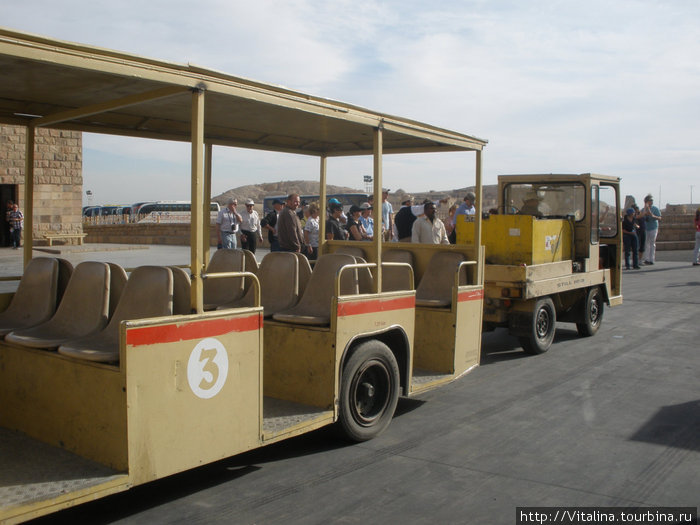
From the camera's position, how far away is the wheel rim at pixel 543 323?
900 centimetres

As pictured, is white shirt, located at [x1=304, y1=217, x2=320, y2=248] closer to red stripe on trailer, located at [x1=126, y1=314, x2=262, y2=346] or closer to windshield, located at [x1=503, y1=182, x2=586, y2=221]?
windshield, located at [x1=503, y1=182, x2=586, y2=221]

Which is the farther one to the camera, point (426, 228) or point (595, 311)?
point (595, 311)

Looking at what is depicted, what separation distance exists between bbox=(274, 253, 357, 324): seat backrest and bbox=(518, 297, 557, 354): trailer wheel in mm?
3924

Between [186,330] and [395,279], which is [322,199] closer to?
[395,279]

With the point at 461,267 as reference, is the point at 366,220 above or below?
above

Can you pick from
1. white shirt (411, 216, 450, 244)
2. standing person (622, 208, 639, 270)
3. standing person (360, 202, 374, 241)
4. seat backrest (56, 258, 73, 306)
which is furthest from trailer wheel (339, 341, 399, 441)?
standing person (622, 208, 639, 270)

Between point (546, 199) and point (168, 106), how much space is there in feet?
22.7

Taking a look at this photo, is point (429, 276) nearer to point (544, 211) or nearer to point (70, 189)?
point (544, 211)

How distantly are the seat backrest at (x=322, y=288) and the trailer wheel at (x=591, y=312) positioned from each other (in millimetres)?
5624

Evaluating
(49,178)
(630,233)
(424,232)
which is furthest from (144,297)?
(49,178)

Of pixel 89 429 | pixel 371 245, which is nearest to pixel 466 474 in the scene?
pixel 89 429

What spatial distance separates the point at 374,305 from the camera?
5.29 m

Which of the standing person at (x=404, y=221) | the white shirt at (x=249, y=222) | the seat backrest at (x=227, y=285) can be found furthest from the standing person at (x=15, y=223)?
the seat backrest at (x=227, y=285)

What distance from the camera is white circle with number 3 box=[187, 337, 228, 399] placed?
396 centimetres
